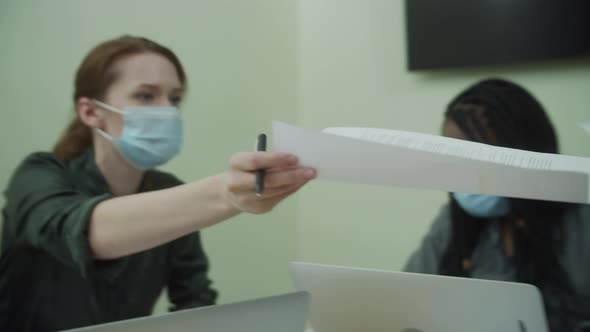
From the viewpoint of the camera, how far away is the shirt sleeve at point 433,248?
1247 mm

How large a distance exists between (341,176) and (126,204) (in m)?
0.38

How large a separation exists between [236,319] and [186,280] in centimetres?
65

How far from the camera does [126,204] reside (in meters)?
0.70

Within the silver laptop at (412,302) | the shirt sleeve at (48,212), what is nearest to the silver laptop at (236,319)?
the silver laptop at (412,302)

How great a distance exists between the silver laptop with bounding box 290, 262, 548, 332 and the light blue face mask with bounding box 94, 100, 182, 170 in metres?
0.52

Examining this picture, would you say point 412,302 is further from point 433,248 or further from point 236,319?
point 433,248

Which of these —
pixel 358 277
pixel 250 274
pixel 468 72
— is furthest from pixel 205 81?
pixel 358 277

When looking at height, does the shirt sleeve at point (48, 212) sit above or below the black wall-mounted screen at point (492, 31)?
below

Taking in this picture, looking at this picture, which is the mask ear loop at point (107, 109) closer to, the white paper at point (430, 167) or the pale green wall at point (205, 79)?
the pale green wall at point (205, 79)

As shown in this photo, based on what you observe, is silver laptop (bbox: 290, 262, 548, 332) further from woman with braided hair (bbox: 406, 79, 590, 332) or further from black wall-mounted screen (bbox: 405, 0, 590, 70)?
black wall-mounted screen (bbox: 405, 0, 590, 70)

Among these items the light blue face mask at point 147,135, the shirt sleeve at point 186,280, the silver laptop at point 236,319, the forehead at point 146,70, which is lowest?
the shirt sleeve at point 186,280

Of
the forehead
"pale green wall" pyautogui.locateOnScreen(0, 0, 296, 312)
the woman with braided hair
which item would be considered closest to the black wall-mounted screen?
the woman with braided hair

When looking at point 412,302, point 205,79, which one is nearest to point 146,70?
point 205,79

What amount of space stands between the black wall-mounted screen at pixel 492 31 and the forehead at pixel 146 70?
0.85 meters
